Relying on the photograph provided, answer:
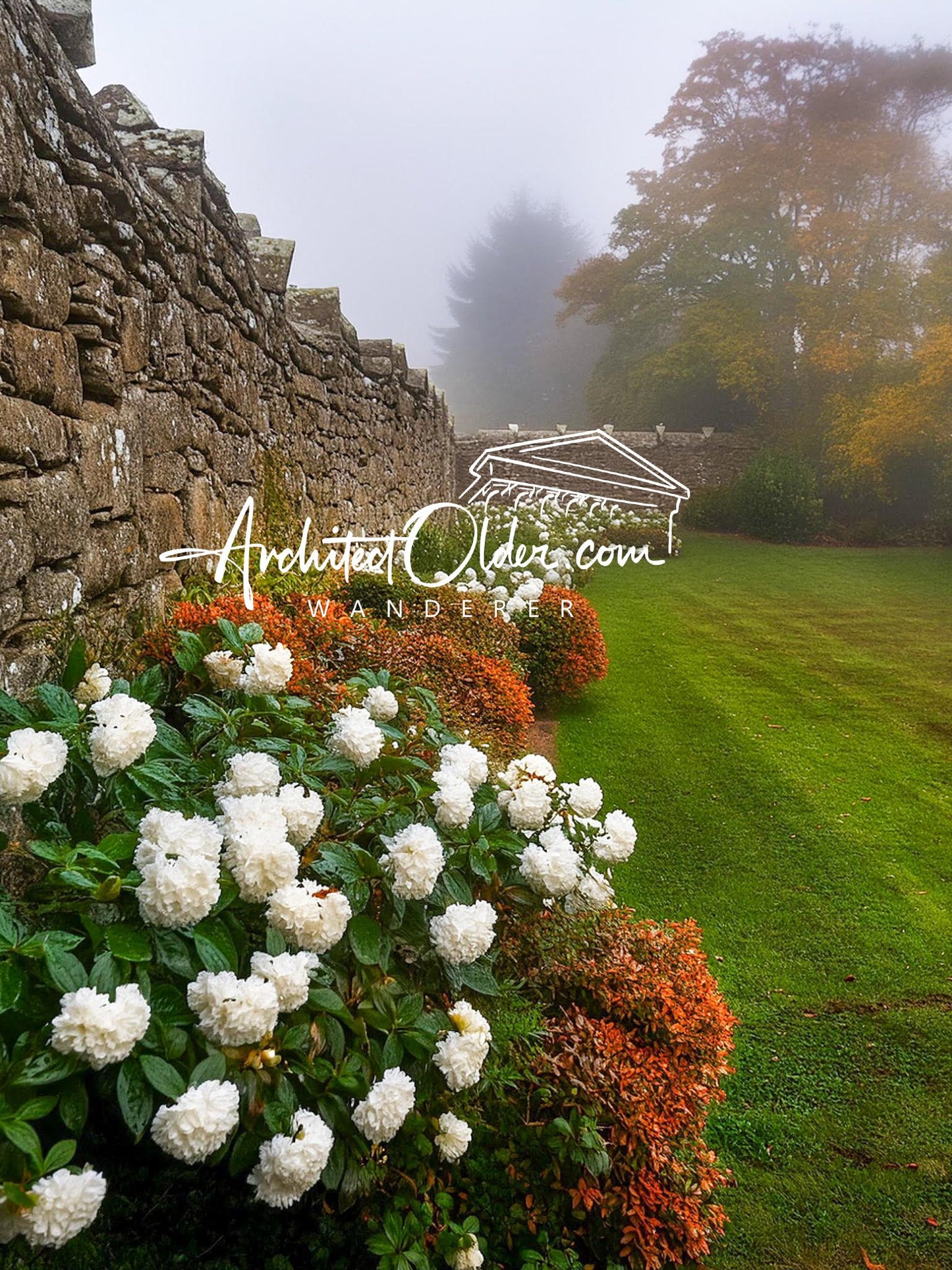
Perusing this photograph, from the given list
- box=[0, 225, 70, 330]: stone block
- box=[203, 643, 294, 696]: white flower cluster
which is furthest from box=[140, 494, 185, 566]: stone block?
box=[203, 643, 294, 696]: white flower cluster

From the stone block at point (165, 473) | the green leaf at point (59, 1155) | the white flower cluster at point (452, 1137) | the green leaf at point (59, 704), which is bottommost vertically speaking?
the white flower cluster at point (452, 1137)

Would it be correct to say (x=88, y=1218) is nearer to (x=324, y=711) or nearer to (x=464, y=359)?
(x=324, y=711)

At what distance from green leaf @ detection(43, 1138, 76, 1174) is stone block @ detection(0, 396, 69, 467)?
61.7 inches

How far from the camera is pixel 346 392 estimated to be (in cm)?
653

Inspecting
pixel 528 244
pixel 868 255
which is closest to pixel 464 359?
pixel 528 244

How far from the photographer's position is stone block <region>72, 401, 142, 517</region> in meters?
2.42

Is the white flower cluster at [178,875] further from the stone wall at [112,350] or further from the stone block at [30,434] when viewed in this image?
the stone block at [30,434]

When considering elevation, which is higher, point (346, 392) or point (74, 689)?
point (346, 392)

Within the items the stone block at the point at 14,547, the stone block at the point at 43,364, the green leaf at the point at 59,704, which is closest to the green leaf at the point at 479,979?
the green leaf at the point at 59,704

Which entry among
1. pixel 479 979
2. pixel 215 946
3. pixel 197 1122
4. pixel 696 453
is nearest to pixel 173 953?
pixel 215 946

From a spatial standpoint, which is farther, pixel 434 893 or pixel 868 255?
pixel 868 255

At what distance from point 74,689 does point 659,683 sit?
219 inches

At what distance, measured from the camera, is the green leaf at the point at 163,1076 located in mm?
1129

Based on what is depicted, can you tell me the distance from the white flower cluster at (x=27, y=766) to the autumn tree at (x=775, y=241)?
19728 millimetres
